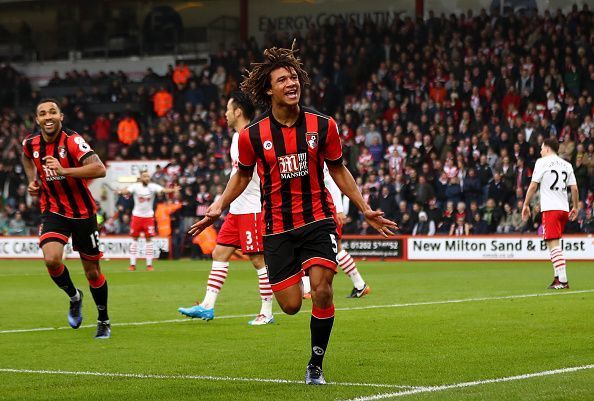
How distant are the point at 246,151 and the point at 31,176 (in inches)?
157

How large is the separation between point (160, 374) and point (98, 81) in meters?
37.2

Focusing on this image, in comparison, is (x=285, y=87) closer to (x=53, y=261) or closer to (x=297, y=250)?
(x=297, y=250)

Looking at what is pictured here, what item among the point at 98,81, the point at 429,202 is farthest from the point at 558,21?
the point at 98,81

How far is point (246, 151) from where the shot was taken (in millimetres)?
9148

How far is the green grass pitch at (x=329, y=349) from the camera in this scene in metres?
8.38

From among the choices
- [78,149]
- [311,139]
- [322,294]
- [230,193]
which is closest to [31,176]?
[78,149]

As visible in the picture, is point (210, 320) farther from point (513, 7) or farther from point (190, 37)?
point (190, 37)

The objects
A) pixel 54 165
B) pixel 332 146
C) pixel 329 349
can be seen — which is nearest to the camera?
pixel 332 146

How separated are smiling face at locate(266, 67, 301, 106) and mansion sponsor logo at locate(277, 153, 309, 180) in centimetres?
41

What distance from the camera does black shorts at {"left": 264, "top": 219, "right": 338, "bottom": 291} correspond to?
353 inches

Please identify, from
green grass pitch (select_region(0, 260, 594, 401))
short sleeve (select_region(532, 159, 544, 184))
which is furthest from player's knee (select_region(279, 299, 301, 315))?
short sleeve (select_region(532, 159, 544, 184))

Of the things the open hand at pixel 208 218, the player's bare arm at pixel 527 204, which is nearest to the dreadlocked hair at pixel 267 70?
the open hand at pixel 208 218

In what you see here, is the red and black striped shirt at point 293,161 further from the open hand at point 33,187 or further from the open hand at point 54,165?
the open hand at point 33,187

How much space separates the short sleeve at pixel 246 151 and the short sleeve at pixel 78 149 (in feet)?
10.5
